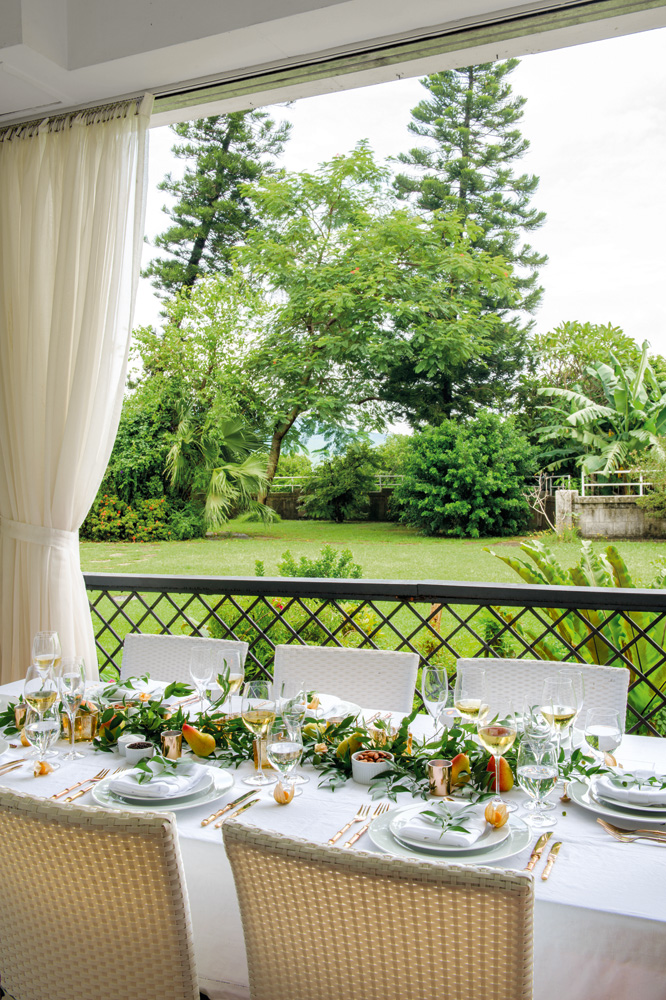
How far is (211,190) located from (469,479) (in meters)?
5.22

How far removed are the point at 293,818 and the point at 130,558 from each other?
33.5 feet

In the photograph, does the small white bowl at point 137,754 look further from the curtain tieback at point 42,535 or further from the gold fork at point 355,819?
the curtain tieback at point 42,535

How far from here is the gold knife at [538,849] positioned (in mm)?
1042

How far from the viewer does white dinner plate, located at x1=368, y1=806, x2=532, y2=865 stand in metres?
1.05

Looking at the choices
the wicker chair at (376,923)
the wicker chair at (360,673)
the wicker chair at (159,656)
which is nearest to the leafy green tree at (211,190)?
the wicker chair at (159,656)

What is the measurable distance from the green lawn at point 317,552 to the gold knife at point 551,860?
952cm

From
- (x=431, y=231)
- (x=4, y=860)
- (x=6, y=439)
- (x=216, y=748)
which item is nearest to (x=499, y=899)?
(x=4, y=860)

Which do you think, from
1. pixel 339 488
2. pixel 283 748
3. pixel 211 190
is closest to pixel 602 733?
pixel 283 748

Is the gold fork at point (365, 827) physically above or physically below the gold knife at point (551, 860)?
above

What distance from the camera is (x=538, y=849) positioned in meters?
1.09

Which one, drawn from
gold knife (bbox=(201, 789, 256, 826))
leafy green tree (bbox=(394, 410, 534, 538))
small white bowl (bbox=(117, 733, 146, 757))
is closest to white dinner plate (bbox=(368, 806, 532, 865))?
gold knife (bbox=(201, 789, 256, 826))

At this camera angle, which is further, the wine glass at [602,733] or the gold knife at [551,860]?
the wine glass at [602,733]

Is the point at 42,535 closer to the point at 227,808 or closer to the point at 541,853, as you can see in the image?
the point at 227,808

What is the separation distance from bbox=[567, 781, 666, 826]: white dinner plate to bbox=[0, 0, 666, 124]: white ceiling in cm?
203
